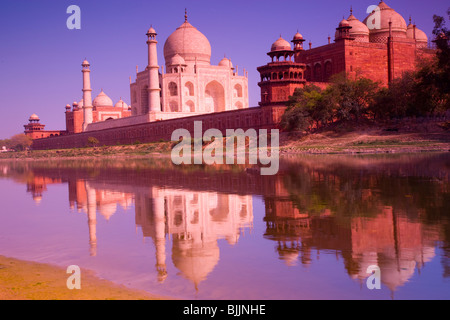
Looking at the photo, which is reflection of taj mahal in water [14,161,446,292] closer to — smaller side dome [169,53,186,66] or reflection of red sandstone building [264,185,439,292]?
reflection of red sandstone building [264,185,439,292]

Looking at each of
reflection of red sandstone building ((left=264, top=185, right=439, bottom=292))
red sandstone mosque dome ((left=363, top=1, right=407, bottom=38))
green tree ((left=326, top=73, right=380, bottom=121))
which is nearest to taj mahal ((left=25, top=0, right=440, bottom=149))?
red sandstone mosque dome ((left=363, top=1, right=407, bottom=38))

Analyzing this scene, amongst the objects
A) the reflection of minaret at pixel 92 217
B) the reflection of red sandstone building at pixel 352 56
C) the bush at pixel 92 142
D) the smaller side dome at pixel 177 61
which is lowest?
the reflection of minaret at pixel 92 217

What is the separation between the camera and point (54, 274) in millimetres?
5465

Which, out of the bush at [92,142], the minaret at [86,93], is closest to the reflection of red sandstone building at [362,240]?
the bush at [92,142]

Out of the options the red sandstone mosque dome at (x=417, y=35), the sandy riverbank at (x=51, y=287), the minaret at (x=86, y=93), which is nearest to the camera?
the sandy riverbank at (x=51, y=287)

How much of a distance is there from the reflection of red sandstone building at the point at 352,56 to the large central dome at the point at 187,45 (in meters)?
14.5

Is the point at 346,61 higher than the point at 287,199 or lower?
higher

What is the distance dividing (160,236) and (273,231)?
1.65m

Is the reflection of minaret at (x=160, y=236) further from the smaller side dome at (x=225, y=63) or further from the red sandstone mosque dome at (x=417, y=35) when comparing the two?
the smaller side dome at (x=225, y=63)

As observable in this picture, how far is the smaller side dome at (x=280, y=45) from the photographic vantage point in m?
34.8

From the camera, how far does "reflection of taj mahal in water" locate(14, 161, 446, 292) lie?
5512 millimetres
